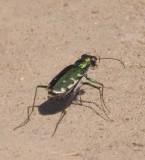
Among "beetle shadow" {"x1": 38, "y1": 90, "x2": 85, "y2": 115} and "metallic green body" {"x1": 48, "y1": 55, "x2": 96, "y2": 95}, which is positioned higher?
"metallic green body" {"x1": 48, "y1": 55, "x2": 96, "y2": 95}

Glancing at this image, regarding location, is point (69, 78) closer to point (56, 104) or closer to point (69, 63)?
point (56, 104)

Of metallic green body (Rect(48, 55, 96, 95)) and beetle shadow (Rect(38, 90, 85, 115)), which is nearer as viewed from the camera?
metallic green body (Rect(48, 55, 96, 95))

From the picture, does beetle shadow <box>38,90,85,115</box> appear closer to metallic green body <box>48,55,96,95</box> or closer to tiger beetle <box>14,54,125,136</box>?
tiger beetle <box>14,54,125,136</box>

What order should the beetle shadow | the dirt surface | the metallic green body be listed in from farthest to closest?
the beetle shadow < the metallic green body < the dirt surface

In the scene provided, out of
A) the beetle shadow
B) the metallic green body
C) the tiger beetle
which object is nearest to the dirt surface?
the beetle shadow

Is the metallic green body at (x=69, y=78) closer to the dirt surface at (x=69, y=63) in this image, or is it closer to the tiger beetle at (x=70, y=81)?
the tiger beetle at (x=70, y=81)

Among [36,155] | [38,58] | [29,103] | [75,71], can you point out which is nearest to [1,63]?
[38,58]

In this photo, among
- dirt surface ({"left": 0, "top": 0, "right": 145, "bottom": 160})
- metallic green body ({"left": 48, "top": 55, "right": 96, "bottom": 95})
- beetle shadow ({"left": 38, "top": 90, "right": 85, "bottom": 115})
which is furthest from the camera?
beetle shadow ({"left": 38, "top": 90, "right": 85, "bottom": 115})

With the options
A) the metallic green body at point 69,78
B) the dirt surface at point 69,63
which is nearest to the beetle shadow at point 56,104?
the dirt surface at point 69,63
